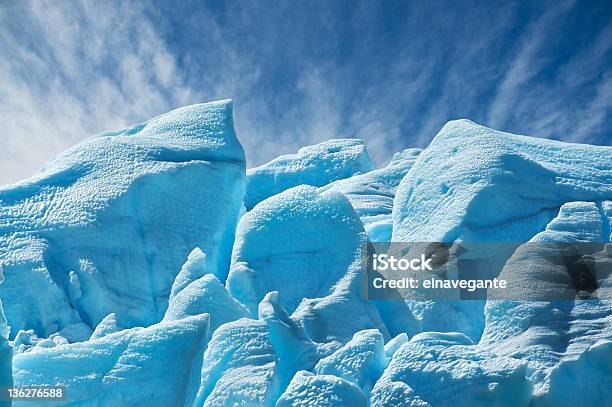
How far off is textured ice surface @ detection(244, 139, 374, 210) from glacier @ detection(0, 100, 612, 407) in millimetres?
1224

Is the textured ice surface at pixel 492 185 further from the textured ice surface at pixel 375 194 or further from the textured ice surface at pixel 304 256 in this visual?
the textured ice surface at pixel 304 256

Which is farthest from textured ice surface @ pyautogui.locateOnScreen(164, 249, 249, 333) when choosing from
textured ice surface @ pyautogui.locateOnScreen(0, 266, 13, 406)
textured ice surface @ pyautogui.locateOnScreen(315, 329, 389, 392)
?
textured ice surface @ pyautogui.locateOnScreen(0, 266, 13, 406)

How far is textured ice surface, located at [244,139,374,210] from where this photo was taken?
12703 mm

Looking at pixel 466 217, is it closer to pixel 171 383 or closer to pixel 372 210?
pixel 372 210

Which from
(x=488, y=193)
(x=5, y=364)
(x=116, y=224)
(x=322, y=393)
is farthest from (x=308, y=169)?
(x=5, y=364)

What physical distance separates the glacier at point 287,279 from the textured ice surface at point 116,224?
2 cm

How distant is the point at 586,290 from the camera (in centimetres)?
657

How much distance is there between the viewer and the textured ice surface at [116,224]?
8117 millimetres

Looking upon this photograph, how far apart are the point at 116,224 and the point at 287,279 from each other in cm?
272

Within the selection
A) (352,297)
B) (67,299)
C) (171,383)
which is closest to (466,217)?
(352,297)

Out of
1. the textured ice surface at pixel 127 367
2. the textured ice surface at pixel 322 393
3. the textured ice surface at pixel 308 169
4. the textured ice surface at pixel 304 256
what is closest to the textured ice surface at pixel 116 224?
the textured ice surface at pixel 304 256

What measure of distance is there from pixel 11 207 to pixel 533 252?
23.1 feet

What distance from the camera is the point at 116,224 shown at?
902 cm

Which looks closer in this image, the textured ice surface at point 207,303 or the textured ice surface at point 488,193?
the textured ice surface at point 207,303
